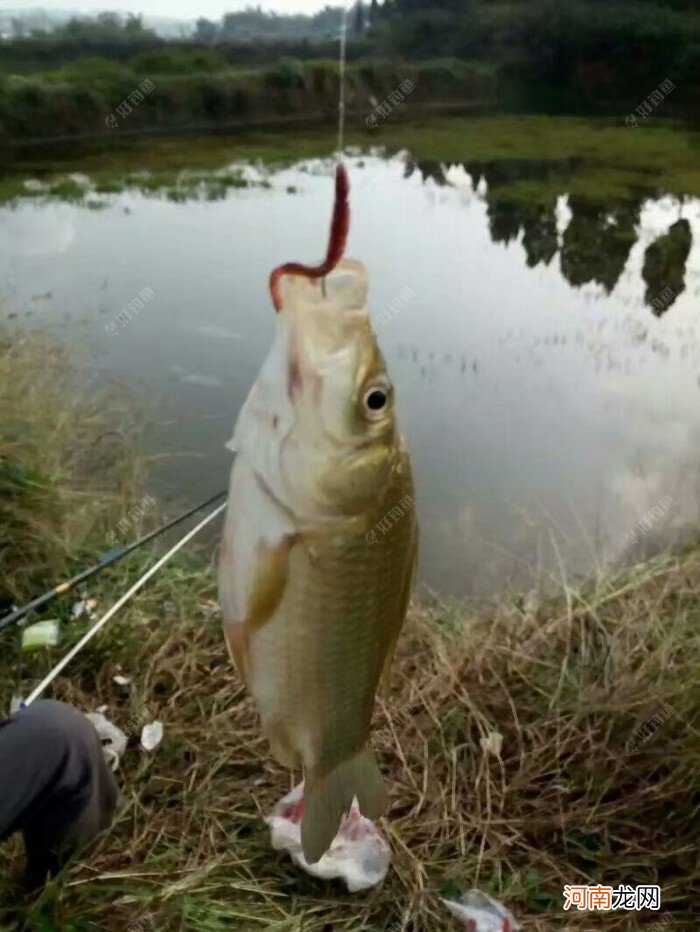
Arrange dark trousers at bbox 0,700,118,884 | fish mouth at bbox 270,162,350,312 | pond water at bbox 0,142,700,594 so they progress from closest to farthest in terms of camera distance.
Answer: fish mouth at bbox 270,162,350,312
dark trousers at bbox 0,700,118,884
pond water at bbox 0,142,700,594

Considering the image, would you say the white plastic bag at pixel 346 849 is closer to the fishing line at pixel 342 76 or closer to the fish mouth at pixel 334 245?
the fish mouth at pixel 334 245

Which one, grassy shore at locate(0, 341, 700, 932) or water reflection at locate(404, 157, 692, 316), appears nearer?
grassy shore at locate(0, 341, 700, 932)

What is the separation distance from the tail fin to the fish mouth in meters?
0.78

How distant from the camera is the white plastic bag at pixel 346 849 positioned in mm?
2457

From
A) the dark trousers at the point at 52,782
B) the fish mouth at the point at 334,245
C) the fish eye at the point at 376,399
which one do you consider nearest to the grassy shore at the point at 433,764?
the dark trousers at the point at 52,782

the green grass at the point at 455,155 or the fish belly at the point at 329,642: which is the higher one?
the fish belly at the point at 329,642

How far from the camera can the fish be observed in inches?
45.4

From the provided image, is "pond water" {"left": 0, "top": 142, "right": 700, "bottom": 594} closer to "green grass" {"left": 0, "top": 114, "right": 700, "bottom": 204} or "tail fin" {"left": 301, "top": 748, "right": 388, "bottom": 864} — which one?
"green grass" {"left": 0, "top": 114, "right": 700, "bottom": 204}

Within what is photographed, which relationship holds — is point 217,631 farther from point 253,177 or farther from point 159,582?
point 253,177

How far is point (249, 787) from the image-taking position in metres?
2.84

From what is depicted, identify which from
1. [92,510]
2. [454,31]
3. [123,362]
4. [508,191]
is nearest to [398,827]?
[92,510]

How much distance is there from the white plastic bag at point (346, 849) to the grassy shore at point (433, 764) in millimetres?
64

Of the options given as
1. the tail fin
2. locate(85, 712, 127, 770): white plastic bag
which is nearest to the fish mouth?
the tail fin

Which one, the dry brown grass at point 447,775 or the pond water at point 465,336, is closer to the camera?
the dry brown grass at point 447,775
